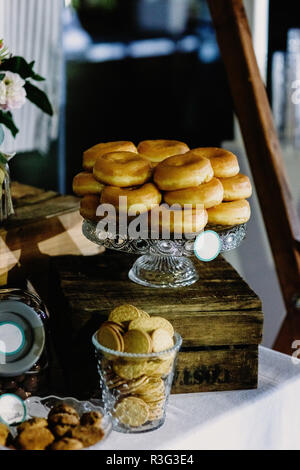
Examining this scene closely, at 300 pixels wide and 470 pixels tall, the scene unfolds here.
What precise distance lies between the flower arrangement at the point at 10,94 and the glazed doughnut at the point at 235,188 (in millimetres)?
451

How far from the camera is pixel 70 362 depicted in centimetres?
111

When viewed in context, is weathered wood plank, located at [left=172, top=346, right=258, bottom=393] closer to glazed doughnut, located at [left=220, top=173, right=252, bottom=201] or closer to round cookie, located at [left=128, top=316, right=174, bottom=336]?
round cookie, located at [left=128, top=316, right=174, bottom=336]

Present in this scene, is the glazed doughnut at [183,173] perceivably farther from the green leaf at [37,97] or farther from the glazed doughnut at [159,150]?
the green leaf at [37,97]

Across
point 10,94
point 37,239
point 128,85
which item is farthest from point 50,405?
point 128,85

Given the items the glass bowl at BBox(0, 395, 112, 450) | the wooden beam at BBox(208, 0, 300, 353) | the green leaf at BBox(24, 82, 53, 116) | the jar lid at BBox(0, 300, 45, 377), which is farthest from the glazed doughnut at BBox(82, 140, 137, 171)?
the wooden beam at BBox(208, 0, 300, 353)

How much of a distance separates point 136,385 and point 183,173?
0.38m

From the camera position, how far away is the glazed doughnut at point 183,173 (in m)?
1.12

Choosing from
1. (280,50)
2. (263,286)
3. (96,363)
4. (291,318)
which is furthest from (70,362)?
(280,50)

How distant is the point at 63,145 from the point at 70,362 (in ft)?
8.81

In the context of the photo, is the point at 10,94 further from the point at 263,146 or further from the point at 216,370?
the point at 263,146

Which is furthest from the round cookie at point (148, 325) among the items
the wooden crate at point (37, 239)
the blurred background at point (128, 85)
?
the blurred background at point (128, 85)

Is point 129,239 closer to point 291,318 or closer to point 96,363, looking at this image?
point 96,363

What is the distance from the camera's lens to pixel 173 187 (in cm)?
113

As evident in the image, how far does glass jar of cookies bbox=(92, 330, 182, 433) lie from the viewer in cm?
94
